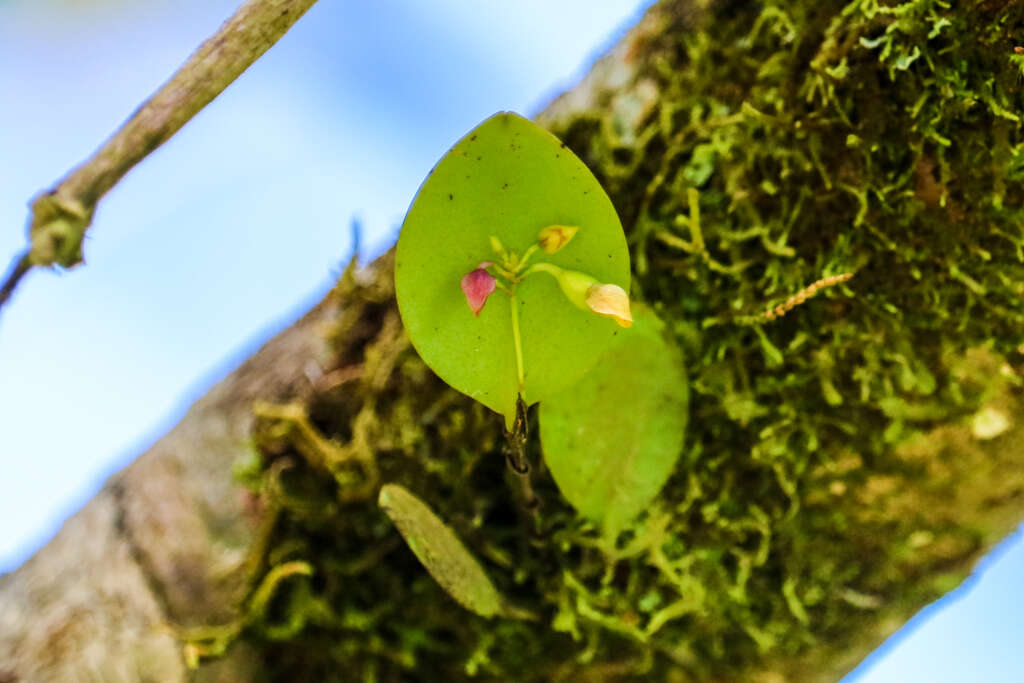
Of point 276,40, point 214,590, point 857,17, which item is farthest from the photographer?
point 214,590

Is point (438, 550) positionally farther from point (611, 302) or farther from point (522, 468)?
point (611, 302)

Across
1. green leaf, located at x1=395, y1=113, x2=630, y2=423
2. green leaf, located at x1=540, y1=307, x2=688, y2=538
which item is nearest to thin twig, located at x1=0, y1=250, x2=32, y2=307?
green leaf, located at x1=395, y1=113, x2=630, y2=423

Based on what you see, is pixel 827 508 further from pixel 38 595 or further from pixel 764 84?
pixel 38 595

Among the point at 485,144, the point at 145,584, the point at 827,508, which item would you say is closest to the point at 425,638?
the point at 145,584

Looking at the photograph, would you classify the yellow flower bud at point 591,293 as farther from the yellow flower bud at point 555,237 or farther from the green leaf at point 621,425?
the green leaf at point 621,425

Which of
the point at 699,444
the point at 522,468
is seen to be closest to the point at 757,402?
the point at 699,444

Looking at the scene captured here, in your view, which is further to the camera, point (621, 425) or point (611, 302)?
point (621, 425)
